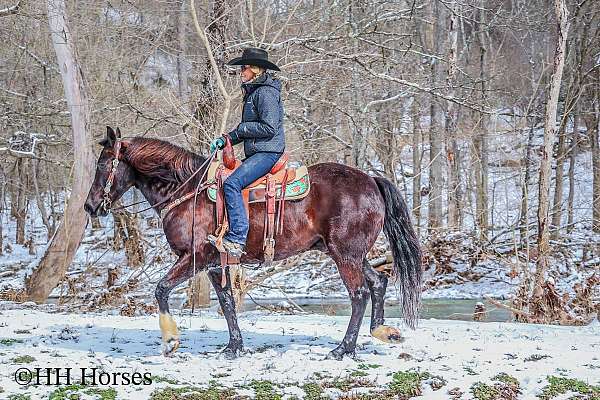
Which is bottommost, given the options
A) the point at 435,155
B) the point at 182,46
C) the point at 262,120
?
the point at 262,120

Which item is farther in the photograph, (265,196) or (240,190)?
(265,196)

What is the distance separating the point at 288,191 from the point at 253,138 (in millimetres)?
576

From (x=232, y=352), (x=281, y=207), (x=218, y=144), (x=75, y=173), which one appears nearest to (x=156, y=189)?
(x=218, y=144)

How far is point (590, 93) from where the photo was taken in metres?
22.9

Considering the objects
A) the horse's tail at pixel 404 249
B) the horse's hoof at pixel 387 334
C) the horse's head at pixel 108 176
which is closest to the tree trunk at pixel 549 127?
the horse's tail at pixel 404 249

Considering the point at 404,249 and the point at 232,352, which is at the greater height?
the point at 404,249

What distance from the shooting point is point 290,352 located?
6.51 m

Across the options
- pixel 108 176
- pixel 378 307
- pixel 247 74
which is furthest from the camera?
pixel 378 307

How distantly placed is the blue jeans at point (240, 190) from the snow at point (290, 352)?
117 cm

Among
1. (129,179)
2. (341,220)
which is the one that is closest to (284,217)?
(341,220)

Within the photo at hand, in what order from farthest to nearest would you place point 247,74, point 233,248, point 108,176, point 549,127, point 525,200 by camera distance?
point 525,200 < point 549,127 < point 108,176 < point 247,74 < point 233,248

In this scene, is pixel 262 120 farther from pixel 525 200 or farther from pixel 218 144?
A: pixel 525 200

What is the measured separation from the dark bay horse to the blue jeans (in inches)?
9.3

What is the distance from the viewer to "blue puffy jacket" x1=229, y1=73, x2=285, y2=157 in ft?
20.2
